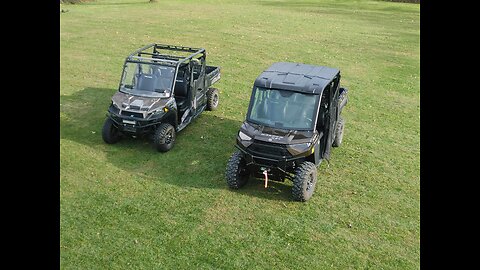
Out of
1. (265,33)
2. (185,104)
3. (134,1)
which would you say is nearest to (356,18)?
(265,33)

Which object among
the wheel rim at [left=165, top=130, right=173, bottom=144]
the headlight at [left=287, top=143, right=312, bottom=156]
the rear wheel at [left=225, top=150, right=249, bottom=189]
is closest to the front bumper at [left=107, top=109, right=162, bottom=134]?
the wheel rim at [left=165, top=130, right=173, bottom=144]

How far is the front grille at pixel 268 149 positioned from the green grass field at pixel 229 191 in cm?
94

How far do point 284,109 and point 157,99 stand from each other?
3.42 metres

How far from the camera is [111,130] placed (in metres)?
11.6

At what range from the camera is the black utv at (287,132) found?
30.0ft

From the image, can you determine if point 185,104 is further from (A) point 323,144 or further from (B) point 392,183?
(B) point 392,183

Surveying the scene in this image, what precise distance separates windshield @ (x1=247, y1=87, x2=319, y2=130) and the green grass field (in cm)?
137

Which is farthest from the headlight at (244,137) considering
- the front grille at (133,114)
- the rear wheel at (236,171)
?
the front grille at (133,114)

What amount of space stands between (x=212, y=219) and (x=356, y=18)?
2548 centimetres

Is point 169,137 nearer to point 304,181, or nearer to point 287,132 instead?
point 287,132

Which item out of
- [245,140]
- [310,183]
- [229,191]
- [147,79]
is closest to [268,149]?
[245,140]

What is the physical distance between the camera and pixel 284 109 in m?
9.64

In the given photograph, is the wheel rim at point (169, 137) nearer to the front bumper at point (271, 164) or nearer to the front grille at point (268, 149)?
the front bumper at point (271, 164)

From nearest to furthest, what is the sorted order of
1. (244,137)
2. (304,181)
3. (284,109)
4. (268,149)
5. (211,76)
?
(304,181) < (268,149) < (244,137) < (284,109) < (211,76)
